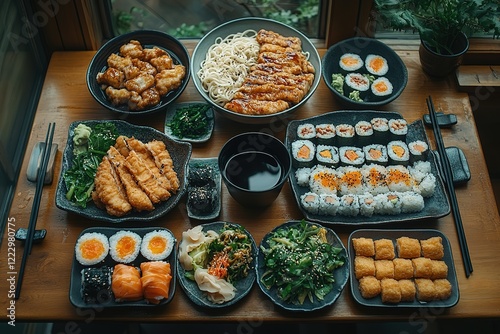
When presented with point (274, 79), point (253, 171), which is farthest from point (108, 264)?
point (274, 79)

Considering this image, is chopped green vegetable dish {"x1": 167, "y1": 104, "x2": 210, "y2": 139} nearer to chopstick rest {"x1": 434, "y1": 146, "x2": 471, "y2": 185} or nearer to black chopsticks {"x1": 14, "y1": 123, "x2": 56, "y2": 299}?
black chopsticks {"x1": 14, "y1": 123, "x2": 56, "y2": 299}

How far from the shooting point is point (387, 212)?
125 inches

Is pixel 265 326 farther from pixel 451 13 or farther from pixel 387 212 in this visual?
pixel 451 13

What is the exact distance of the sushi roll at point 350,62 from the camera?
3766 mm

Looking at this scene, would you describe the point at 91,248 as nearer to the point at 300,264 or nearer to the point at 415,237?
the point at 300,264

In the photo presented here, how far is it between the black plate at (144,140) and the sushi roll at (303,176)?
618mm

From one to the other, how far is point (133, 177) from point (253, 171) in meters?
0.66

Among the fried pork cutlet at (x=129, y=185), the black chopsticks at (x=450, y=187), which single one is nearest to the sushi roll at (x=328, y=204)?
the black chopsticks at (x=450, y=187)

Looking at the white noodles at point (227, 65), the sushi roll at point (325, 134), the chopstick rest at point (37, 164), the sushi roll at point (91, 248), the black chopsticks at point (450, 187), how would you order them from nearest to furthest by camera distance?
the sushi roll at point (91, 248) → the black chopsticks at point (450, 187) → the chopstick rest at point (37, 164) → the sushi roll at point (325, 134) → the white noodles at point (227, 65)

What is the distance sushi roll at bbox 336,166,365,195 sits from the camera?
10.6 ft

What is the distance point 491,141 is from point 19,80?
3.34 m

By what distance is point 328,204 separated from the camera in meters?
3.13

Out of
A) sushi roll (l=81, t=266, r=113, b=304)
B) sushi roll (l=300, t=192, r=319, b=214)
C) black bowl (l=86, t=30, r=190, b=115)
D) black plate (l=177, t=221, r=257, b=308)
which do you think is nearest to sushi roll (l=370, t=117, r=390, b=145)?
sushi roll (l=300, t=192, r=319, b=214)

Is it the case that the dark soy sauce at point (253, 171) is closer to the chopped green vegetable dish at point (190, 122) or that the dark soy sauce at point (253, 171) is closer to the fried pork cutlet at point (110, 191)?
the chopped green vegetable dish at point (190, 122)
